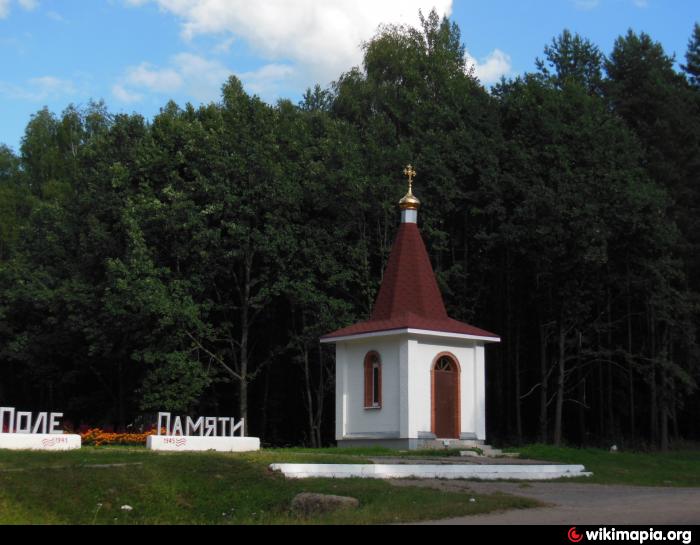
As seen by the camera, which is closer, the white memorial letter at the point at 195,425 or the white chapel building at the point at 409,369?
the white memorial letter at the point at 195,425

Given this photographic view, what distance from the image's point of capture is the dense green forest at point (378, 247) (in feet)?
108

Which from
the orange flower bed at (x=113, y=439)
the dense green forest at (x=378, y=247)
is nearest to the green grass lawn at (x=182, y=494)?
the orange flower bed at (x=113, y=439)

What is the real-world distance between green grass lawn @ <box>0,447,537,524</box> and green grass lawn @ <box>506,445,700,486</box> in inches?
267

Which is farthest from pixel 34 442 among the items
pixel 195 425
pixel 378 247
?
pixel 378 247

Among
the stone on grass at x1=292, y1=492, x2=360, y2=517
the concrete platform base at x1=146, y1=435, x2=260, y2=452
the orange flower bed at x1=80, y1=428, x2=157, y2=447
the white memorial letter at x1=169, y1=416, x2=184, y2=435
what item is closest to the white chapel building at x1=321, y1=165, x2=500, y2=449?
the concrete platform base at x1=146, y1=435, x2=260, y2=452

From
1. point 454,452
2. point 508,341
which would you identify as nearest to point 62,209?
point 508,341

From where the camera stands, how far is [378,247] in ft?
121

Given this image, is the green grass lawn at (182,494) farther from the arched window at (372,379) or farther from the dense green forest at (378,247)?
the dense green forest at (378,247)

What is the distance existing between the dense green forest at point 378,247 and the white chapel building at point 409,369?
20.1 feet

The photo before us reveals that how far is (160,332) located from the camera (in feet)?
108

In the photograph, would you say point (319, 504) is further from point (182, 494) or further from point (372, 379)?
point (372, 379)

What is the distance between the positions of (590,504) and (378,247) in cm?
2384

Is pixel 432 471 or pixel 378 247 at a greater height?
pixel 378 247
